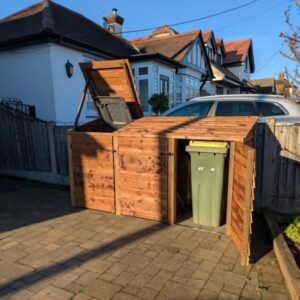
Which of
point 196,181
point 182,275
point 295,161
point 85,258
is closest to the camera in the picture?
point 182,275

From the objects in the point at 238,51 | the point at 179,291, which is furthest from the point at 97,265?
the point at 238,51

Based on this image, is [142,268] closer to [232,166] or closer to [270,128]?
[232,166]

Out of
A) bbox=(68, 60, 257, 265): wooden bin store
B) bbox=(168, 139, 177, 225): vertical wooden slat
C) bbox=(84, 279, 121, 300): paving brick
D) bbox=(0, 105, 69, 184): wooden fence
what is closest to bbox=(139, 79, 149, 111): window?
bbox=(0, 105, 69, 184): wooden fence

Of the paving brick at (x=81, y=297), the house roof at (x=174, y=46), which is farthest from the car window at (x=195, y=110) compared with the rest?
the house roof at (x=174, y=46)

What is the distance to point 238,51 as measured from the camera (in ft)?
101

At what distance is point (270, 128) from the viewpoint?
4613 millimetres

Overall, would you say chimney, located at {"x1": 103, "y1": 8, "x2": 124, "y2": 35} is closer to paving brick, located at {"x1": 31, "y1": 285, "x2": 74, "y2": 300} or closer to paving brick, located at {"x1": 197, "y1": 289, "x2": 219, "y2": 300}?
paving brick, located at {"x1": 31, "y1": 285, "x2": 74, "y2": 300}

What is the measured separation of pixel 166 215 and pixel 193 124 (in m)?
1.45

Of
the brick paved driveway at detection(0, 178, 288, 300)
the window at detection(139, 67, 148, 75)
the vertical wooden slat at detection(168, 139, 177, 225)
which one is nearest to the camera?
the brick paved driveway at detection(0, 178, 288, 300)

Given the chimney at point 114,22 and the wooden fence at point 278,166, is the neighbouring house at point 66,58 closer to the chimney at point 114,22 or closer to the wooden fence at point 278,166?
the chimney at point 114,22

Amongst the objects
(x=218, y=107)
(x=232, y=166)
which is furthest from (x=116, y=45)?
(x=232, y=166)

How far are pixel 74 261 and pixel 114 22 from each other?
18.4m

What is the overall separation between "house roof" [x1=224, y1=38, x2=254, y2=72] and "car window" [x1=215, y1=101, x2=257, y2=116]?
2577 centimetres

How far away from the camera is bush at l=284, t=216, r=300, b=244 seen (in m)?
3.67
